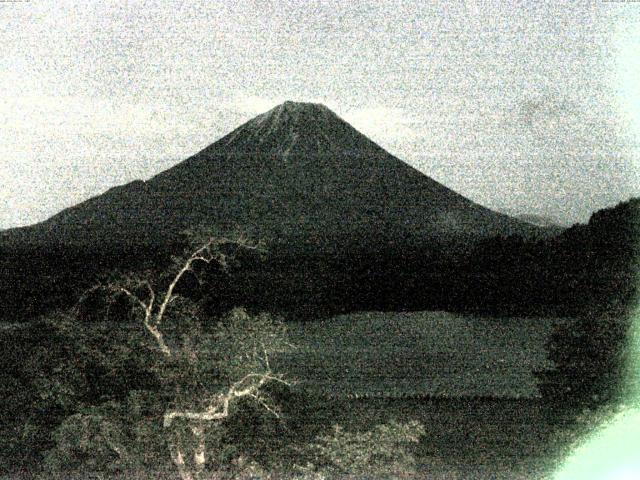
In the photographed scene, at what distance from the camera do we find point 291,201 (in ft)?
33.8

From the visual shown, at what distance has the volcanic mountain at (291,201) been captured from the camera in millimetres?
8633

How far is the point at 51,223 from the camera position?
9.62 m

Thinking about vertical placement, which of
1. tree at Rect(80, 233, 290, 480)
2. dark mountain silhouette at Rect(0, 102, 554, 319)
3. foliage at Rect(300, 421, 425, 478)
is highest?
dark mountain silhouette at Rect(0, 102, 554, 319)

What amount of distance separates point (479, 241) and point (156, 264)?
15.3 ft

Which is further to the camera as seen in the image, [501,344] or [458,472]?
[501,344]

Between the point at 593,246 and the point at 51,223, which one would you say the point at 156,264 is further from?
the point at 593,246

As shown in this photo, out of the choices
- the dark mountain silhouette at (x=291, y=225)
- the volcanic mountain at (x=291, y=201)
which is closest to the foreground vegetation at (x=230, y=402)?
the dark mountain silhouette at (x=291, y=225)

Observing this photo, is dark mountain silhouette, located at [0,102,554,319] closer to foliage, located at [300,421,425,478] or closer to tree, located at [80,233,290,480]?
tree, located at [80,233,290,480]

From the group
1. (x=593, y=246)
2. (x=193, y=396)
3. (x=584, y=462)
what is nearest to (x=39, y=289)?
(x=193, y=396)

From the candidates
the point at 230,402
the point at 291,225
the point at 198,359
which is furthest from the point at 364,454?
the point at 291,225

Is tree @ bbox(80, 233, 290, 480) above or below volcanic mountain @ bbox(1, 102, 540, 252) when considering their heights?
below

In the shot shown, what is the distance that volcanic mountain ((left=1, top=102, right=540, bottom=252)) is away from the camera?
8.63m

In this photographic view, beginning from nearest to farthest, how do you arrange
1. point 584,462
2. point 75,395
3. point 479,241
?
point 584,462 < point 75,395 < point 479,241

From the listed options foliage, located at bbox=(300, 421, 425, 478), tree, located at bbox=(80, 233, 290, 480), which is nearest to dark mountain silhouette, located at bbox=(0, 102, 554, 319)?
tree, located at bbox=(80, 233, 290, 480)
